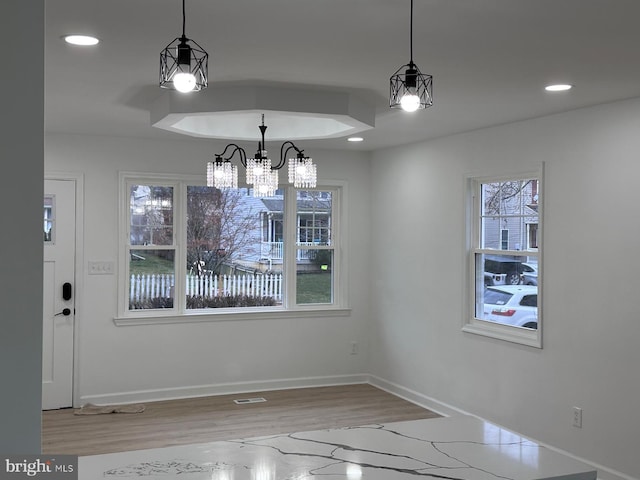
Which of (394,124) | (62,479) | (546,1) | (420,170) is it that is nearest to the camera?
(62,479)

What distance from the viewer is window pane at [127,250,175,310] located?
247 inches

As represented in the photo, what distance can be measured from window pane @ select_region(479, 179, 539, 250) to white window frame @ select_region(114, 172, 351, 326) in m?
1.88

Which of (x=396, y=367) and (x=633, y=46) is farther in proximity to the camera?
(x=396, y=367)

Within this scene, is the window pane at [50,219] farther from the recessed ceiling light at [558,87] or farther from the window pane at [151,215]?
the recessed ceiling light at [558,87]

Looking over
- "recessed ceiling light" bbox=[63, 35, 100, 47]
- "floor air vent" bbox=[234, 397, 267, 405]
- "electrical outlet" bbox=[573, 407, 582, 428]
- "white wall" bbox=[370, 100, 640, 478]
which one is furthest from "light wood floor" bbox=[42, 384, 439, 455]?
"recessed ceiling light" bbox=[63, 35, 100, 47]

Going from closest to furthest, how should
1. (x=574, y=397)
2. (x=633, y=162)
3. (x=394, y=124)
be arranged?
(x=633, y=162)
(x=574, y=397)
(x=394, y=124)

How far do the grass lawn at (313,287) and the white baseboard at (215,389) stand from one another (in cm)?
82

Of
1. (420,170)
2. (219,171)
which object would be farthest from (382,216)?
(219,171)

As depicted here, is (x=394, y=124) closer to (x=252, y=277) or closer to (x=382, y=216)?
(x=382, y=216)

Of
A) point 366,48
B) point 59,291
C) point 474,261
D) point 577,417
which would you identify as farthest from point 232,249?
point 366,48

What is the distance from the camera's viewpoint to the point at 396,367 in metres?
6.64

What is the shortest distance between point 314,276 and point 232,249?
0.93m

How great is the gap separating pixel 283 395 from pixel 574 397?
2.91m

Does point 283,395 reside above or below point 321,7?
below
